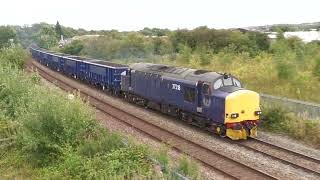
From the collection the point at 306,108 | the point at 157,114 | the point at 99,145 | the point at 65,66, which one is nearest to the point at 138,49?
the point at 65,66

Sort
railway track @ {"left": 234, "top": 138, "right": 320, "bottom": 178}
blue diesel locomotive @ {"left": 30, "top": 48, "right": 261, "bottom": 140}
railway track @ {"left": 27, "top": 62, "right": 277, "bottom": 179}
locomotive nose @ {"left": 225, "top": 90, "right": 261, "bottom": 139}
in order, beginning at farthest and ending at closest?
blue diesel locomotive @ {"left": 30, "top": 48, "right": 261, "bottom": 140} → locomotive nose @ {"left": 225, "top": 90, "right": 261, "bottom": 139} → railway track @ {"left": 234, "top": 138, "right": 320, "bottom": 178} → railway track @ {"left": 27, "top": 62, "right": 277, "bottom": 179}

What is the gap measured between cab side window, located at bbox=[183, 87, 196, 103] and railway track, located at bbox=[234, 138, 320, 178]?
11.6 ft

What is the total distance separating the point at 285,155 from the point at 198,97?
552cm

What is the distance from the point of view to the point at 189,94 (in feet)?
75.9

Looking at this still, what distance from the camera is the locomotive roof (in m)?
22.1

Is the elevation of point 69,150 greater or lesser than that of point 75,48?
lesser

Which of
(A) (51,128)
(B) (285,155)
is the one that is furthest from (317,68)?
(A) (51,128)

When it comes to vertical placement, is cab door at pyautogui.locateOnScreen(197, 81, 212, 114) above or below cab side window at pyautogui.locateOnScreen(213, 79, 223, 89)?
below

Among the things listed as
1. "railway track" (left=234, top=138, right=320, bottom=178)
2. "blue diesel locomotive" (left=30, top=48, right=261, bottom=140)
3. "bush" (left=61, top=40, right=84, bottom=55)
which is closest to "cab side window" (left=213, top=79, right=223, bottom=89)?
"blue diesel locomotive" (left=30, top=48, right=261, bottom=140)

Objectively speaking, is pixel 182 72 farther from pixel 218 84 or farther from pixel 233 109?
pixel 233 109

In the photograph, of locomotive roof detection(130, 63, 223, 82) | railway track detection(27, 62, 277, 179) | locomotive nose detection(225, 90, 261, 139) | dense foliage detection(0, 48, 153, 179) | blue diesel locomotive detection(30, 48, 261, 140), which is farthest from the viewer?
locomotive roof detection(130, 63, 223, 82)

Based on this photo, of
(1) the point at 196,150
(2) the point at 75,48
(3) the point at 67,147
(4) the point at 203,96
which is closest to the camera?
(3) the point at 67,147

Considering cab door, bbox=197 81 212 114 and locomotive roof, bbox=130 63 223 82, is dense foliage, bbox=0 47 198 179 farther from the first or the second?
locomotive roof, bbox=130 63 223 82

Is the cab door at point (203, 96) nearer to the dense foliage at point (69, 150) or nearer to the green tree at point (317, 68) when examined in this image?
the dense foliage at point (69, 150)
